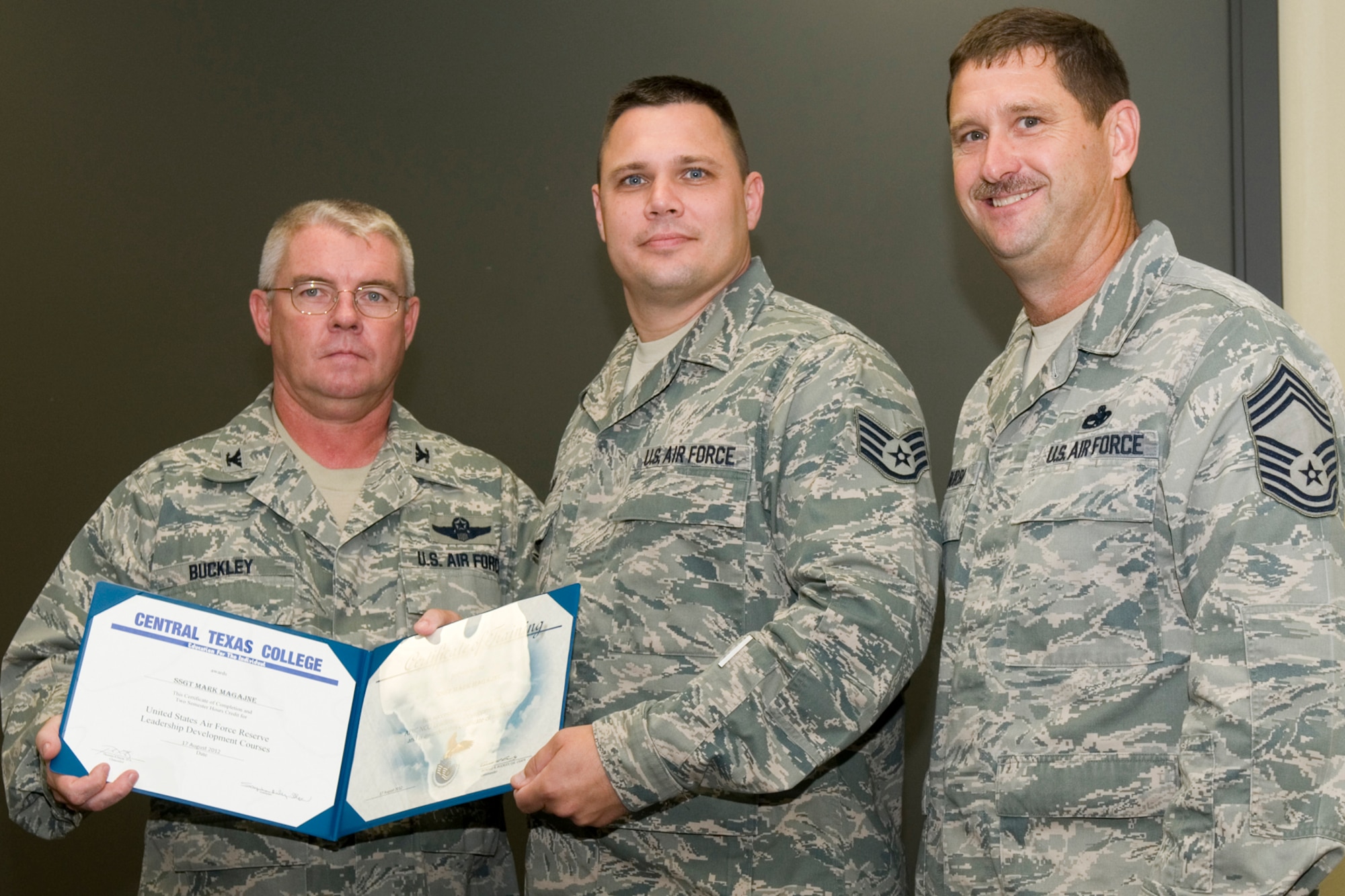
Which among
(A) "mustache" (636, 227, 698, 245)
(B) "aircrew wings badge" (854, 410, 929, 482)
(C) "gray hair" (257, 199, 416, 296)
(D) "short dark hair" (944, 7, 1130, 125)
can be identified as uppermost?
(D) "short dark hair" (944, 7, 1130, 125)

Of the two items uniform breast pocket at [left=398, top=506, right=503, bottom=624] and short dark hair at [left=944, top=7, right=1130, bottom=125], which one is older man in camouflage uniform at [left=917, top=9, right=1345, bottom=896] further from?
uniform breast pocket at [left=398, top=506, right=503, bottom=624]

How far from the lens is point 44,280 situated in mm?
3477

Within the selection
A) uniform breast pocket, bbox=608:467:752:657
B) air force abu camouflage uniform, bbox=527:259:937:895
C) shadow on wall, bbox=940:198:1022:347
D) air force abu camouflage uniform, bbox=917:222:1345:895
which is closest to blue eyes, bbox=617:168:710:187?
air force abu camouflage uniform, bbox=527:259:937:895

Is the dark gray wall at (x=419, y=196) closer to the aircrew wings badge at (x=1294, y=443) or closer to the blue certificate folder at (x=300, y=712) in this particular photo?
the blue certificate folder at (x=300, y=712)

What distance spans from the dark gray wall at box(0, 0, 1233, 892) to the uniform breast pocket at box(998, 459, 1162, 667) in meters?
1.38

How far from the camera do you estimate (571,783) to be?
70.8 inches

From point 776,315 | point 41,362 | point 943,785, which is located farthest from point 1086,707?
point 41,362

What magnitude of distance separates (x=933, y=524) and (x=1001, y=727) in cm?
37

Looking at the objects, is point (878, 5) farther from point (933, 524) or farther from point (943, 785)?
point (943, 785)

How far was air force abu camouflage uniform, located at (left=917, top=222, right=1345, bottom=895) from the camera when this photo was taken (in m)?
1.35

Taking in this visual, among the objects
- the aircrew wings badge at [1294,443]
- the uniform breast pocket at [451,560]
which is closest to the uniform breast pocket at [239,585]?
the uniform breast pocket at [451,560]

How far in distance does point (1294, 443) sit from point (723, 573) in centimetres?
86

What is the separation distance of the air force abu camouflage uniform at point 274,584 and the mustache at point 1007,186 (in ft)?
3.91

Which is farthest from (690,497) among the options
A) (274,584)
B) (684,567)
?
(274,584)
